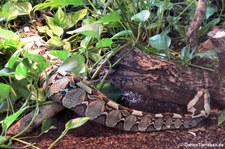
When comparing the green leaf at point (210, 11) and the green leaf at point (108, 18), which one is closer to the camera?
the green leaf at point (108, 18)

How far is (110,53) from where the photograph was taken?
2689 mm

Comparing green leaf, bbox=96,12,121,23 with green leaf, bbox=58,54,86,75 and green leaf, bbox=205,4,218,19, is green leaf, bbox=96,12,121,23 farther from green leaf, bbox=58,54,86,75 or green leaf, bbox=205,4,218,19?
green leaf, bbox=205,4,218,19

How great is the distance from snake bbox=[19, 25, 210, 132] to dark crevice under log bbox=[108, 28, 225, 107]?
7 centimetres

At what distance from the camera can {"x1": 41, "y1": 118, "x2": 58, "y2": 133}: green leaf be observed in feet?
8.03

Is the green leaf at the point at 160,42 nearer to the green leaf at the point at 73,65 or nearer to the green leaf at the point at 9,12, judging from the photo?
the green leaf at the point at 73,65

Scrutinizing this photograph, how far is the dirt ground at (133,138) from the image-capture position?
2.29m

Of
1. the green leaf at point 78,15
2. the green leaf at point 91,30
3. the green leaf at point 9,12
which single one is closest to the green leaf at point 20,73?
the green leaf at point 91,30

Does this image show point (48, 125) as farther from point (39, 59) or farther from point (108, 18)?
point (108, 18)

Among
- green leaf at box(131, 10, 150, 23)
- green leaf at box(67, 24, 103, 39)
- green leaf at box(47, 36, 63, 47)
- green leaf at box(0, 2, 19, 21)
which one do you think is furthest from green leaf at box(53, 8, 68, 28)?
green leaf at box(131, 10, 150, 23)

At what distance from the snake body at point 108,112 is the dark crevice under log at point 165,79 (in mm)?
87

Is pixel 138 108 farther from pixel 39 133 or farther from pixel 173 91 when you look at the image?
pixel 39 133

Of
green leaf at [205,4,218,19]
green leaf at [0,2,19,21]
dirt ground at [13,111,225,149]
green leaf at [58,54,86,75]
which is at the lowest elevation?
dirt ground at [13,111,225,149]

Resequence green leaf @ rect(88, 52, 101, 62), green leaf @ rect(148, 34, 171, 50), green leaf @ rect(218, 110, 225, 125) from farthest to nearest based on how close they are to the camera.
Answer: green leaf @ rect(88, 52, 101, 62), green leaf @ rect(148, 34, 171, 50), green leaf @ rect(218, 110, 225, 125)

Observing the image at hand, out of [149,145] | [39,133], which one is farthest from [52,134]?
[149,145]
